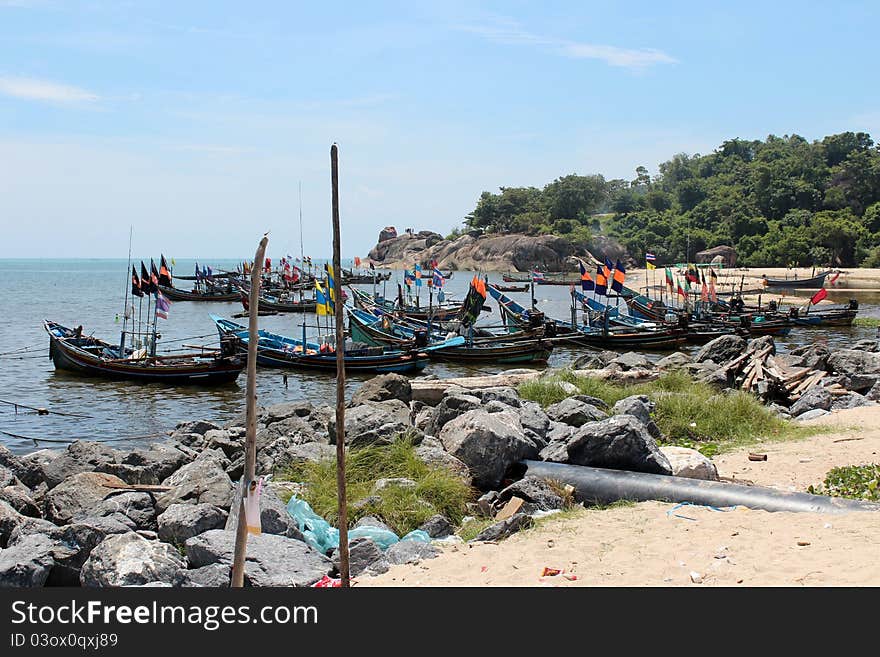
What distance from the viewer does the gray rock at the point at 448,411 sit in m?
12.5

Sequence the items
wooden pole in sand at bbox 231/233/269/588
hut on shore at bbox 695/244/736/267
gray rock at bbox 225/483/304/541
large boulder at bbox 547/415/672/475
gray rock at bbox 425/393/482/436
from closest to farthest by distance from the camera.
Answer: wooden pole in sand at bbox 231/233/269/588 < gray rock at bbox 225/483/304/541 < large boulder at bbox 547/415/672/475 < gray rock at bbox 425/393/482/436 < hut on shore at bbox 695/244/736/267

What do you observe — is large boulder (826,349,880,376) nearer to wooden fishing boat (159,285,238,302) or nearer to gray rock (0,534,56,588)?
gray rock (0,534,56,588)

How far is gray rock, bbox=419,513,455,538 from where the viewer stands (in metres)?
8.75

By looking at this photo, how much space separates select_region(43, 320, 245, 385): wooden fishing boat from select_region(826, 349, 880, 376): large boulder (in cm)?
1717

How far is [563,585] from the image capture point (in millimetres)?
6703

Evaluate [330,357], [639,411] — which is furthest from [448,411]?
[330,357]

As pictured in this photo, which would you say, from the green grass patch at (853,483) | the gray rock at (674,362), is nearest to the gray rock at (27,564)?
the green grass patch at (853,483)

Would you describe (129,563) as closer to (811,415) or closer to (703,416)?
(703,416)

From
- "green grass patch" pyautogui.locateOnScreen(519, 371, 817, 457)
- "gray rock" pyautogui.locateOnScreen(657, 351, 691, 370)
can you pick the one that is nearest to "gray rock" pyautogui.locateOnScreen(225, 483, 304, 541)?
"green grass patch" pyautogui.locateOnScreen(519, 371, 817, 457)

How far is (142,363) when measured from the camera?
2598 centimetres

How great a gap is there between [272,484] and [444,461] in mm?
2190

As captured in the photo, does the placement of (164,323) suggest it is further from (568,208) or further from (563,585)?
(568,208)

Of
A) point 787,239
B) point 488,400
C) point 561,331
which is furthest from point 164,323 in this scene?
point 787,239

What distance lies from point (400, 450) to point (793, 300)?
5303 cm
